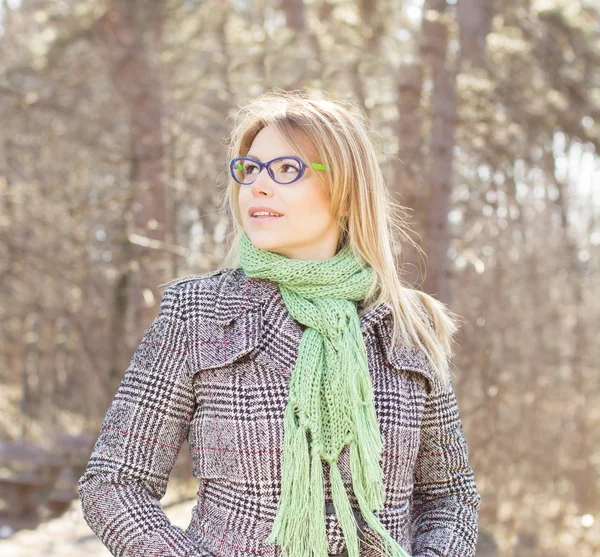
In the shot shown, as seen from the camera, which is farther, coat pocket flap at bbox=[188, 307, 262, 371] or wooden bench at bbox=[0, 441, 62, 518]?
wooden bench at bbox=[0, 441, 62, 518]

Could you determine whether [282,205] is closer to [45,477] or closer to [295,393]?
[295,393]

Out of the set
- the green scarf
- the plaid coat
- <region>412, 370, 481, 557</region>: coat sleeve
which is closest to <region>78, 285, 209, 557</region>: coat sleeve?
the plaid coat

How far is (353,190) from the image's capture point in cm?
213

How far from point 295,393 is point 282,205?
47 centimetres

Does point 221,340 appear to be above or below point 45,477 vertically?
above

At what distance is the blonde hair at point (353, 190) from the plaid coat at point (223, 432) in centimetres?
11

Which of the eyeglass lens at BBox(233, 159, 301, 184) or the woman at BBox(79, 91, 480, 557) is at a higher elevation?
the eyeglass lens at BBox(233, 159, 301, 184)

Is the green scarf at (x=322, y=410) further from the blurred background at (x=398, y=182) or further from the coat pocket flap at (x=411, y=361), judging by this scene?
the blurred background at (x=398, y=182)

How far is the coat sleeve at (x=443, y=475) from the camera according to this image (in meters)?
2.09

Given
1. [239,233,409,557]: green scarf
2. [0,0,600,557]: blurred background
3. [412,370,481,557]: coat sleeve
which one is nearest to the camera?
[239,233,409,557]: green scarf

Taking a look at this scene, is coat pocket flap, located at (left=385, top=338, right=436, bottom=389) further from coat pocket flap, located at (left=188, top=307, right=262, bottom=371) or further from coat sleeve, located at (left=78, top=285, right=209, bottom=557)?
coat sleeve, located at (left=78, top=285, right=209, bottom=557)

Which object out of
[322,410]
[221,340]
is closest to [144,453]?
[221,340]

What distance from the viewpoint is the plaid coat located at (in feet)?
6.05

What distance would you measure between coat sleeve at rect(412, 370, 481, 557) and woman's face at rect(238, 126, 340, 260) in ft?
1.67
